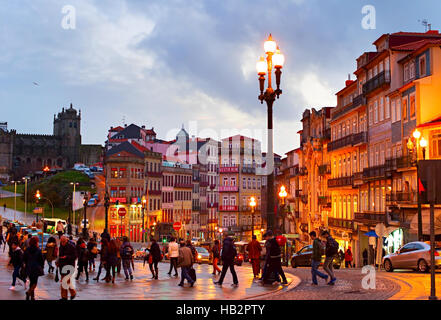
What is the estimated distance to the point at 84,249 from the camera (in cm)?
2325

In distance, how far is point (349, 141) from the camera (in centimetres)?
5741

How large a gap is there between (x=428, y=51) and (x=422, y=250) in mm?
19719

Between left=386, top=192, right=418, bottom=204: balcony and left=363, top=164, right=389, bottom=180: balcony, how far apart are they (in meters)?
2.31

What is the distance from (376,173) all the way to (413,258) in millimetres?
24278

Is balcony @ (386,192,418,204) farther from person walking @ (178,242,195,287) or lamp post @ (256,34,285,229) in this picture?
person walking @ (178,242,195,287)

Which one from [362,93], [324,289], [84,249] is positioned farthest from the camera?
[362,93]

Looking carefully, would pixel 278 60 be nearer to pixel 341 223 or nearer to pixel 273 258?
pixel 273 258

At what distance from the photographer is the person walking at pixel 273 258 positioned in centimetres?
1975

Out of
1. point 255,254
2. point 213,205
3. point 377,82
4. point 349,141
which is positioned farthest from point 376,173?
point 213,205

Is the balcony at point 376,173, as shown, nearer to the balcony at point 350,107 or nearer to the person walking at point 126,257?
the balcony at point 350,107

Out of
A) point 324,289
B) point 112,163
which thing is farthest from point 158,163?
point 324,289

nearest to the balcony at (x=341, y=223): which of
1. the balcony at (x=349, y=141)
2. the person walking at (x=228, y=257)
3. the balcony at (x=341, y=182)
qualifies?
the balcony at (x=341, y=182)

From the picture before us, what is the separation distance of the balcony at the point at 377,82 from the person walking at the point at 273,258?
3113 centimetres

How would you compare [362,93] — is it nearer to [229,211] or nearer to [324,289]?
[324,289]
